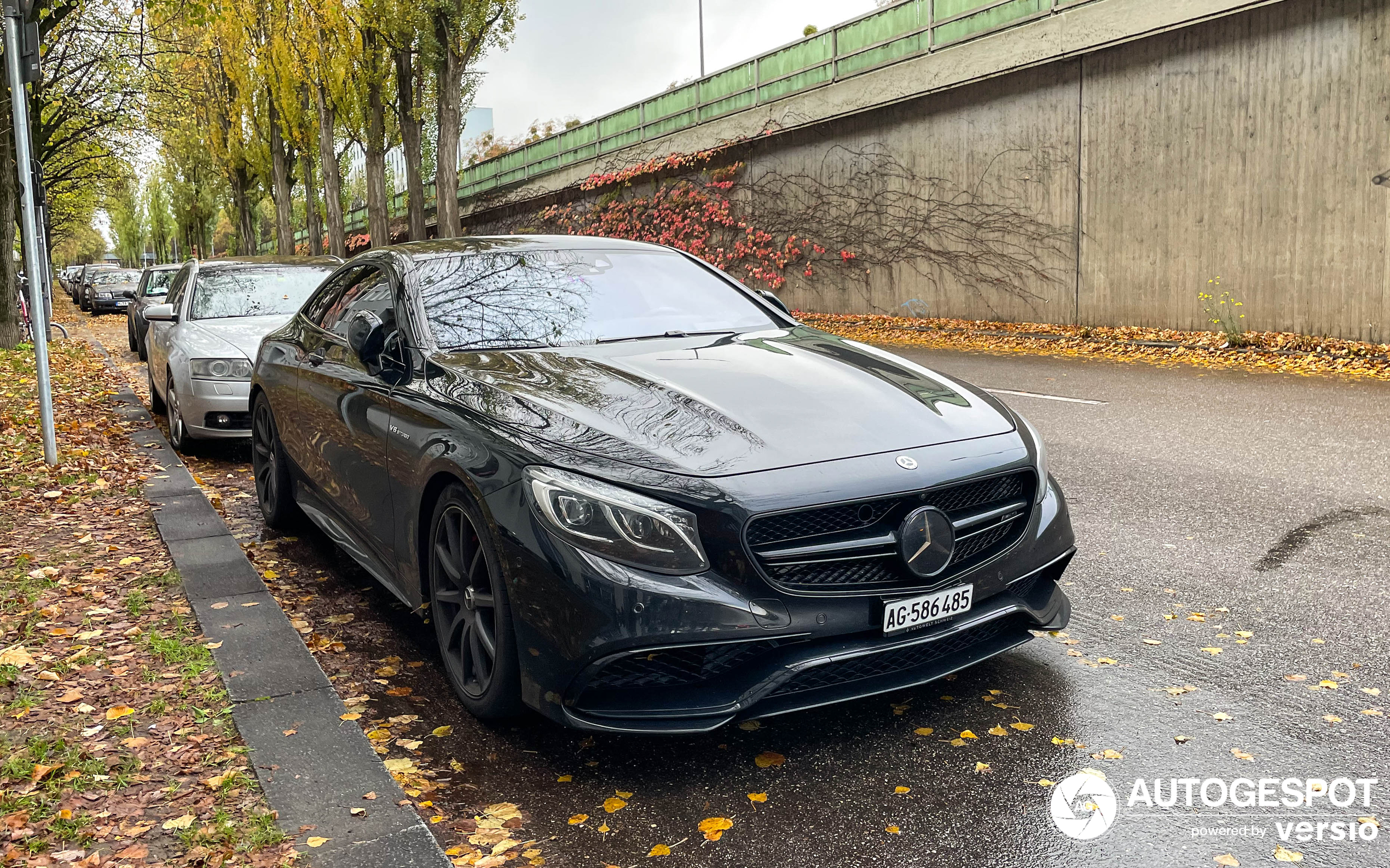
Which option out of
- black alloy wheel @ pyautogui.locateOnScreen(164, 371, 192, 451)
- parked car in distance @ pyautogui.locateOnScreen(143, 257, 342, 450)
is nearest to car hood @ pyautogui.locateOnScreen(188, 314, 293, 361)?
parked car in distance @ pyautogui.locateOnScreen(143, 257, 342, 450)

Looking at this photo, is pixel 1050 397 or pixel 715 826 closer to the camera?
pixel 715 826

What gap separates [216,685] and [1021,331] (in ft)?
50.0

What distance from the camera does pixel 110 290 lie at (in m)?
35.0

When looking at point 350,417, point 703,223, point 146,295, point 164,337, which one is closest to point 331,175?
point 703,223

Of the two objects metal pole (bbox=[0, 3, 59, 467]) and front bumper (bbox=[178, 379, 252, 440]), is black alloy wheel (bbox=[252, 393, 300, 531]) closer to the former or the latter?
metal pole (bbox=[0, 3, 59, 467])

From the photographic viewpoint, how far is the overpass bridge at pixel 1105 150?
13.2 meters

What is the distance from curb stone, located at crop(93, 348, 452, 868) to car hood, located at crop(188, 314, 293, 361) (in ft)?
10.6

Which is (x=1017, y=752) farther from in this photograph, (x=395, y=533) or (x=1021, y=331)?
(x=1021, y=331)

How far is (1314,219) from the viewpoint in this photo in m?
13.5

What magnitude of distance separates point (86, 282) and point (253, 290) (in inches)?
1343

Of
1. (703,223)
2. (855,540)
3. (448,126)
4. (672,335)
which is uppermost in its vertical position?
(448,126)

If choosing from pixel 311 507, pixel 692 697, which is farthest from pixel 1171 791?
pixel 311 507

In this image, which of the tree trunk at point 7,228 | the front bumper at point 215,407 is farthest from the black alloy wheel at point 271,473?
the tree trunk at point 7,228

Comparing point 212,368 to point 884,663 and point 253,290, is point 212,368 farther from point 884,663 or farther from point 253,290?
point 884,663
